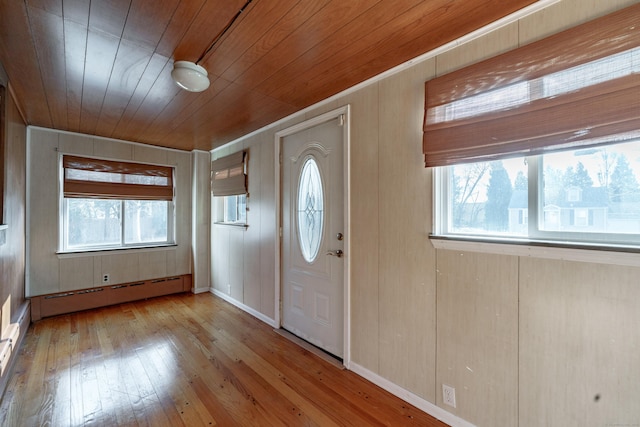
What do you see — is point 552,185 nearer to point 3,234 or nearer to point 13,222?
point 3,234

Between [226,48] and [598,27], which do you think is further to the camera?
[226,48]

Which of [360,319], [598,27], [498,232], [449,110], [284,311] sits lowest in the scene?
[284,311]

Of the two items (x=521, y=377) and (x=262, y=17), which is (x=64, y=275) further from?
(x=521, y=377)

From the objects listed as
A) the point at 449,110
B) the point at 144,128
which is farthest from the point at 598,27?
the point at 144,128

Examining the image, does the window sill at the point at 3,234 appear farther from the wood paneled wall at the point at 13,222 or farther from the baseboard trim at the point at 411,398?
the baseboard trim at the point at 411,398

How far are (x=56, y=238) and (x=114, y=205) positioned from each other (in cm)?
76

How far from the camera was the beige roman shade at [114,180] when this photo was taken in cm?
361

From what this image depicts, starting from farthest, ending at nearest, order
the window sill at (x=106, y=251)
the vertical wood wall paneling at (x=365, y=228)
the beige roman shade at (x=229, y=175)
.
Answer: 1. the beige roman shade at (x=229, y=175)
2. the window sill at (x=106, y=251)
3. the vertical wood wall paneling at (x=365, y=228)

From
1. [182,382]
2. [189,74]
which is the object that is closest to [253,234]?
[182,382]

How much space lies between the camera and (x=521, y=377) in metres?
1.46

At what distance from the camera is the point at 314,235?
2.72 m

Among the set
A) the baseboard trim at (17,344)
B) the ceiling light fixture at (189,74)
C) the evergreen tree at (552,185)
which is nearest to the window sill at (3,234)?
the baseboard trim at (17,344)

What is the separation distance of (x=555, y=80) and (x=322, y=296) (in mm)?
2252

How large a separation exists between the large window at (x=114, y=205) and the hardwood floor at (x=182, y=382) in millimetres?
1186
